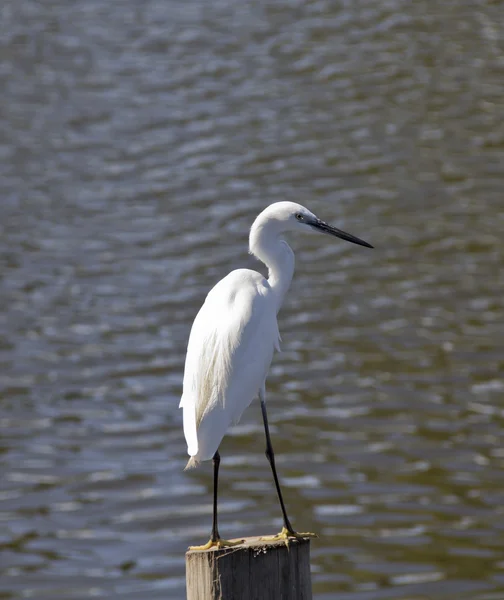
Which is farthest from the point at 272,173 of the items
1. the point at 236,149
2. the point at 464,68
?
the point at 464,68

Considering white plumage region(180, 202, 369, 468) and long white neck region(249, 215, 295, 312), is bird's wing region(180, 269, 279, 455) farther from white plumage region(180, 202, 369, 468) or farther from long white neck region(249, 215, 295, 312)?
long white neck region(249, 215, 295, 312)

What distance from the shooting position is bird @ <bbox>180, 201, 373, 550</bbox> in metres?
3.72

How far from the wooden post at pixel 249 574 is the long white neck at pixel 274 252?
3.47 ft

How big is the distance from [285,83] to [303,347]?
4326 millimetres

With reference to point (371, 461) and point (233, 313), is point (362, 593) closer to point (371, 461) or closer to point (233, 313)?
point (371, 461)

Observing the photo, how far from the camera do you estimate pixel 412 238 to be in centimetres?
961

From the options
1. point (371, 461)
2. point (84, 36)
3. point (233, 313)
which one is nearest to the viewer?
point (233, 313)

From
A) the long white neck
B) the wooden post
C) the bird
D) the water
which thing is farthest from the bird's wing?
the water

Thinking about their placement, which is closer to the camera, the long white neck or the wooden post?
the wooden post

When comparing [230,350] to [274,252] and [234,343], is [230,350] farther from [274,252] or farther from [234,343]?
[274,252]

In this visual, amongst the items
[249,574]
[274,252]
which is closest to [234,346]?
[274,252]

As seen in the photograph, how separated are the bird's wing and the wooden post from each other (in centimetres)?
54

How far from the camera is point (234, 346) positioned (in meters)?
3.86

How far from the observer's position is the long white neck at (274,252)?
4.09m
